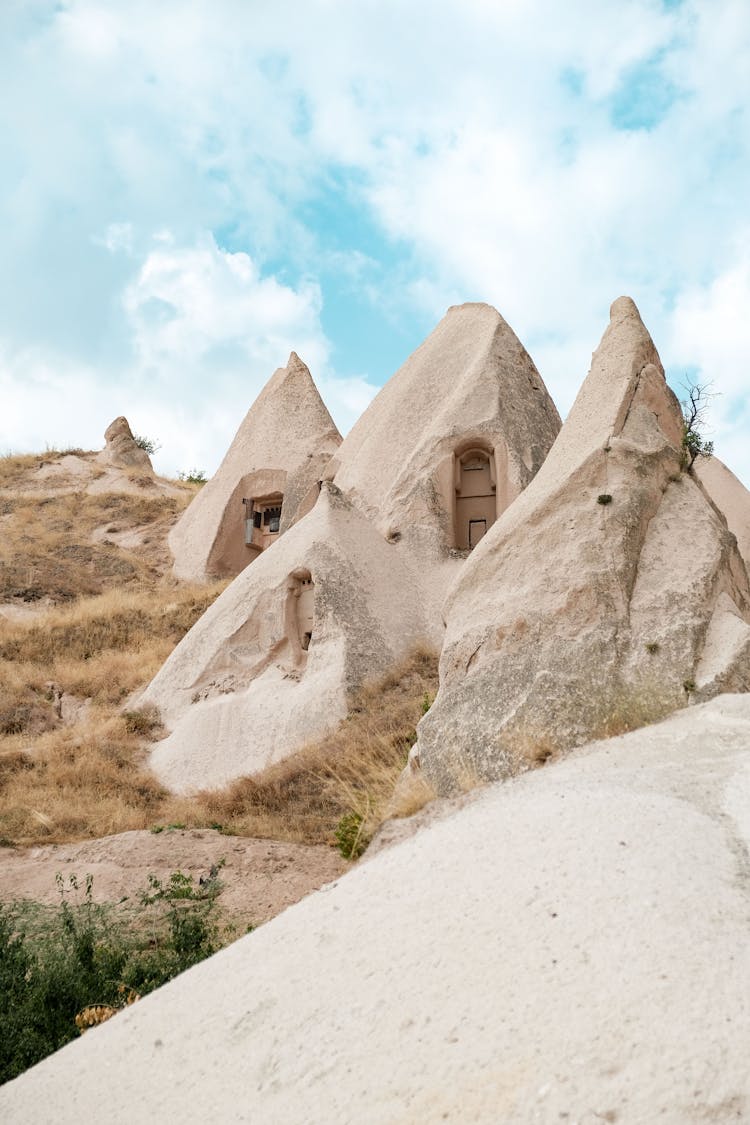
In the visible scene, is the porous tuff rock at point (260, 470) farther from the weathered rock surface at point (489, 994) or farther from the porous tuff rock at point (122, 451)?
the weathered rock surface at point (489, 994)

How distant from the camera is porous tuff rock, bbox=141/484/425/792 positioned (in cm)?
1162

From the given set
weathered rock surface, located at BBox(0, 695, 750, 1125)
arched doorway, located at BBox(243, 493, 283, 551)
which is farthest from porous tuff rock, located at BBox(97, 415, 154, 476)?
weathered rock surface, located at BBox(0, 695, 750, 1125)

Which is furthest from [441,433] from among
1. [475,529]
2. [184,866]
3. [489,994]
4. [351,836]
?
[489,994]

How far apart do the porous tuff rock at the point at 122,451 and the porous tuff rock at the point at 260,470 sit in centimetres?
676

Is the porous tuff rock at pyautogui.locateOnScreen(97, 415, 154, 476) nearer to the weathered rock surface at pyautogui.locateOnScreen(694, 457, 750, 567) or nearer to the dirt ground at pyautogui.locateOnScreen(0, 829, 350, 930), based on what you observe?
the weathered rock surface at pyautogui.locateOnScreen(694, 457, 750, 567)

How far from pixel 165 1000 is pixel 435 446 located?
1271 cm

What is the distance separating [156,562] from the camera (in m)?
21.8

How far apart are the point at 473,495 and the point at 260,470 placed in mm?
6786

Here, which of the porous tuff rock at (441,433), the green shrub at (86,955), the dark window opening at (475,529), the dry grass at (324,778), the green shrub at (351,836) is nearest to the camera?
the green shrub at (86,955)

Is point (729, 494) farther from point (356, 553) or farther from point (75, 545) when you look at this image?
point (75, 545)

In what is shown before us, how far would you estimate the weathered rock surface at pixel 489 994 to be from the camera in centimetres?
266

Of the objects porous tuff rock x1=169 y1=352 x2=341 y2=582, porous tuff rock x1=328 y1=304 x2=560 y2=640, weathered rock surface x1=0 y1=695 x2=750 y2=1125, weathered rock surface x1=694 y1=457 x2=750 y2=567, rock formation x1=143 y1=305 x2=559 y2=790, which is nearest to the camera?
weathered rock surface x1=0 y1=695 x2=750 y2=1125

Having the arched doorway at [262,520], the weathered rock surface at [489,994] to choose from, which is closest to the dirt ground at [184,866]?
the weathered rock surface at [489,994]

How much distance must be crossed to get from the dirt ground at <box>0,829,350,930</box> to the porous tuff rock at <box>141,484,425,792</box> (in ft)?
8.23
